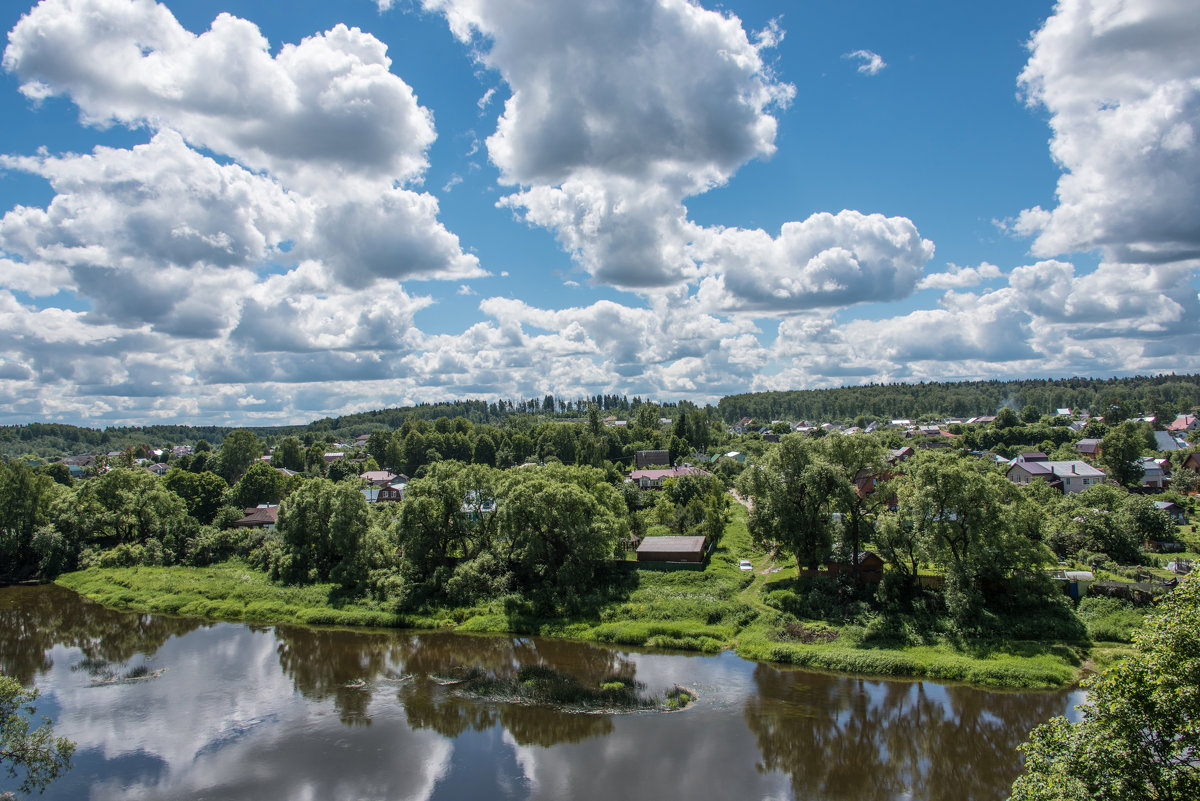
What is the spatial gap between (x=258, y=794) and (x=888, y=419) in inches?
8192

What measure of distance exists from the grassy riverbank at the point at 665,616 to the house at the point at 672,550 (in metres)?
1.22

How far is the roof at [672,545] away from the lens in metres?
43.6

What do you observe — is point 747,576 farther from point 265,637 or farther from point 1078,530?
point 265,637

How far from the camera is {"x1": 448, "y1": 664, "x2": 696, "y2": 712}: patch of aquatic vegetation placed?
25516mm

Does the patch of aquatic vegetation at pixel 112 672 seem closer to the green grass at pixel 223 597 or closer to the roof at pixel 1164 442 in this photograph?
the green grass at pixel 223 597

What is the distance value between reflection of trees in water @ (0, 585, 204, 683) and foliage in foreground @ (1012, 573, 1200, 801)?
4048 cm

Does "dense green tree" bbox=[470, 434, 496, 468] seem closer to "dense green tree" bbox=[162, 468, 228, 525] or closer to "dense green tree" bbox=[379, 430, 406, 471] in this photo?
"dense green tree" bbox=[379, 430, 406, 471]

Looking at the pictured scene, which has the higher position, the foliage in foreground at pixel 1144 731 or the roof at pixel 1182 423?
the foliage in foreground at pixel 1144 731

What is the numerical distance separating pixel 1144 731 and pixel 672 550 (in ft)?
108

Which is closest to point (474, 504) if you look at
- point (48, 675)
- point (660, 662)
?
point (660, 662)

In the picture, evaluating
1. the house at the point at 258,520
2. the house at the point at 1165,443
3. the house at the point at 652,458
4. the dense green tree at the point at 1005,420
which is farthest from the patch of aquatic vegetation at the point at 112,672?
the dense green tree at the point at 1005,420

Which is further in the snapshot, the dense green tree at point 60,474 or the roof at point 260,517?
the dense green tree at point 60,474

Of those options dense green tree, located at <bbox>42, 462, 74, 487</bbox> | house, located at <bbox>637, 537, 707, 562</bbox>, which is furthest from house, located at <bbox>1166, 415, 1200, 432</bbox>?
dense green tree, located at <bbox>42, 462, 74, 487</bbox>

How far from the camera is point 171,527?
2226 inches
